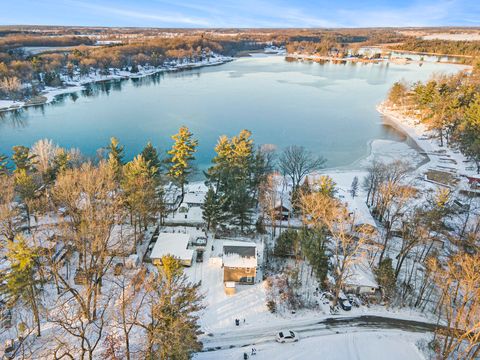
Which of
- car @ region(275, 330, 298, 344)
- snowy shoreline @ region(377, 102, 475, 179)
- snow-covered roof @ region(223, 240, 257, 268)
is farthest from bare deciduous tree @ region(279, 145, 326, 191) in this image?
car @ region(275, 330, 298, 344)

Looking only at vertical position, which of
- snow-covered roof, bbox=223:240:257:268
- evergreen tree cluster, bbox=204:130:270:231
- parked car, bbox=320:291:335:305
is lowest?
parked car, bbox=320:291:335:305

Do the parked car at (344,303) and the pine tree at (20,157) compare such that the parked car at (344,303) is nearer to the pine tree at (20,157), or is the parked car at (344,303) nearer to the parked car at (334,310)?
the parked car at (334,310)

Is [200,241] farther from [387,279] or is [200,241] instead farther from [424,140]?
[424,140]

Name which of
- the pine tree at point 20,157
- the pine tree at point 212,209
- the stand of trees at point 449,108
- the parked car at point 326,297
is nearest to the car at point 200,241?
the pine tree at point 212,209

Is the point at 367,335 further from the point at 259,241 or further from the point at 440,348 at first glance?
the point at 259,241

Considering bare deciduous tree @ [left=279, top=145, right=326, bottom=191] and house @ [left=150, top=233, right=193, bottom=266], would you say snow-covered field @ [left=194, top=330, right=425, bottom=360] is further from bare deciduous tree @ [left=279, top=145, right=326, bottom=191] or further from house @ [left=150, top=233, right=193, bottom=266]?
bare deciduous tree @ [left=279, top=145, right=326, bottom=191]

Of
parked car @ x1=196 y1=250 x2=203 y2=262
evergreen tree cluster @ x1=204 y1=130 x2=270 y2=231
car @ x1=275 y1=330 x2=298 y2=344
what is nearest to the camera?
car @ x1=275 y1=330 x2=298 y2=344
